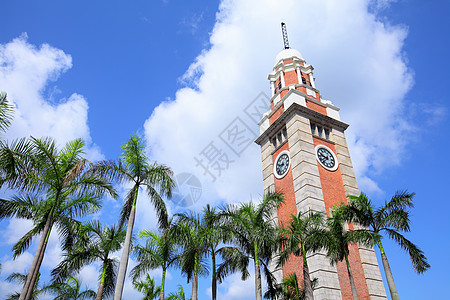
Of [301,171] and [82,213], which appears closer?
[82,213]

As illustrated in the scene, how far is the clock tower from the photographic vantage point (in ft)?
83.4

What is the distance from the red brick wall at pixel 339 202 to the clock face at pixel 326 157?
0.48m

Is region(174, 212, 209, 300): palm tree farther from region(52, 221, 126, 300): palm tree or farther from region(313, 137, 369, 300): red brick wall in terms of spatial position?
region(313, 137, 369, 300): red brick wall

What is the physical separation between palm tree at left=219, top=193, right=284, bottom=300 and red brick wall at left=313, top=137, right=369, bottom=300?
8.82 metres

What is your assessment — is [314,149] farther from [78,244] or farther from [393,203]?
[78,244]

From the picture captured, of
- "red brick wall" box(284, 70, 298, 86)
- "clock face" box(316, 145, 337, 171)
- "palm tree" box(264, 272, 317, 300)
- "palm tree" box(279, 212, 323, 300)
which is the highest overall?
"red brick wall" box(284, 70, 298, 86)

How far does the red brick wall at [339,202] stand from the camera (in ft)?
82.4

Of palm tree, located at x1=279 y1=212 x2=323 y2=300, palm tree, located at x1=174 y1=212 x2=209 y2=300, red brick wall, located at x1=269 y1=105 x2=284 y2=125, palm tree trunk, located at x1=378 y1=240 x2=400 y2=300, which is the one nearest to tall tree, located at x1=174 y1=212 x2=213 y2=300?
palm tree, located at x1=174 y1=212 x2=209 y2=300

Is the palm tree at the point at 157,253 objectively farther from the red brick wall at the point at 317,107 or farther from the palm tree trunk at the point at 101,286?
the red brick wall at the point at 317,107

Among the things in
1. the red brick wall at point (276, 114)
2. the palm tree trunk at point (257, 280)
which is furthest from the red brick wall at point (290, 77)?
the palm tree trunk at point (257, 280)

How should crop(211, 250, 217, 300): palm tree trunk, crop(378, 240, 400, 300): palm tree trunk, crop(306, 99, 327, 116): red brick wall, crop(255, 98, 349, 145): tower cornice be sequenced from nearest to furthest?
crop(378, 240, 400, 300): palm tree trunk < crop(211, 250, 217, 300): palm tree trunk < crop(255, 98, 349, 145): tower cornice < crop(306, 99, 327, 116): red brick wall

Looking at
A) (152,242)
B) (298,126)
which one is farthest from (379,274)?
(152,242)

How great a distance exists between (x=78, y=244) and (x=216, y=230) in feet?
24.8

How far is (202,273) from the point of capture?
20.1m
